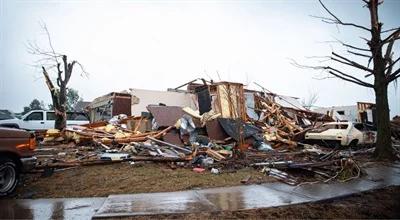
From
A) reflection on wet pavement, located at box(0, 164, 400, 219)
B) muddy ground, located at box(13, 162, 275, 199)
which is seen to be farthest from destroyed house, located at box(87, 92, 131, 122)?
reflection on wet pavement, located at box(0, 164, 400, 219)

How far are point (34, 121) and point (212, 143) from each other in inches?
552

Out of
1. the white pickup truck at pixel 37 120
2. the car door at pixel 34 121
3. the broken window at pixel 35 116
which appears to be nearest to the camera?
the white pickup truck at pixel 37 120

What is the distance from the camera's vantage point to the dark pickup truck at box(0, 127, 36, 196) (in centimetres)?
662

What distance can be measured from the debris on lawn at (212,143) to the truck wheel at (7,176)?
141 centimetres

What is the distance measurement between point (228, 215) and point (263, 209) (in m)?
0.77

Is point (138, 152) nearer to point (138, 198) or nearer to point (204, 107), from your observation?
point (138, 198)

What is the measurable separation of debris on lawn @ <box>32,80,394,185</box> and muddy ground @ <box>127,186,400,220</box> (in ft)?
6.12

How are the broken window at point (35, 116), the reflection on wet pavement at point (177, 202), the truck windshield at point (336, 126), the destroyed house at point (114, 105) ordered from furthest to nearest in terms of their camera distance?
the destroyed house at point (114, 105) → the broken window at point (35, 116) → the truck windshield at point (336, 126) → the reflection on wet pavement at point (177, 202)

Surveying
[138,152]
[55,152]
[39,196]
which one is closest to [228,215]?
[39,196]

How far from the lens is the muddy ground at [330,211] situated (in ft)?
17.2

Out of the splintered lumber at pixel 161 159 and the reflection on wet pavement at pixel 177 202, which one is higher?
the splintered lumber at pixel 161 159

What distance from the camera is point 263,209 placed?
564cm

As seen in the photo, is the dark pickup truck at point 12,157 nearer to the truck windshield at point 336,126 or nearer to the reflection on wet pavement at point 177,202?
the reflection on wet pavement at point 177,202

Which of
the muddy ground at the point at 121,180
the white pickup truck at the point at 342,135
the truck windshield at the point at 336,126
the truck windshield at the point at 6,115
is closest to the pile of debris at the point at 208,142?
the muddy ground at the point at 121,180
